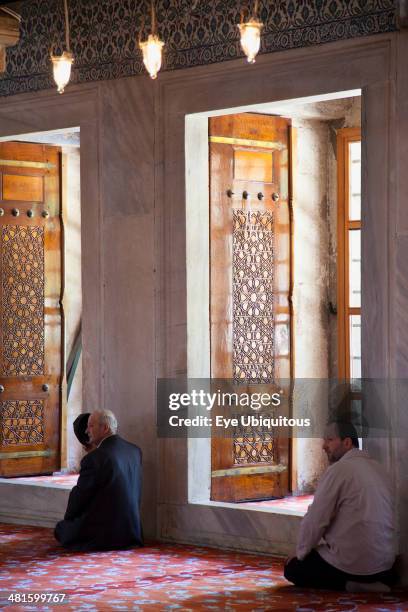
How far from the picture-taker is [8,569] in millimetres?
6590

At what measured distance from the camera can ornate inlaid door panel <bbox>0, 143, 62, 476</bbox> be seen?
884cm

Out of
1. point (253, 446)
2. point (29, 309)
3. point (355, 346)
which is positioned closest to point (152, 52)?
point (253, 446)

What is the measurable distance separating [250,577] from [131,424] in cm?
165

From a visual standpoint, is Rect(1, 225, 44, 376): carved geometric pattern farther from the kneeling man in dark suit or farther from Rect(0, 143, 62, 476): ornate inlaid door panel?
the kneeling man in dark suit

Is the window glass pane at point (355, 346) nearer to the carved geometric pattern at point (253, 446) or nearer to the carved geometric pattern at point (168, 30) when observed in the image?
the carved geometric pattern at point (253, 446)

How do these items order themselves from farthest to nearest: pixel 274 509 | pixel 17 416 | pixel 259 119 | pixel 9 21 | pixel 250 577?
pixel 17 416, pixel 259 119, pixel 274 509, pixel 250 577, pixel 9 21

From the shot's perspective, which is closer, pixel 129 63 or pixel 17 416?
pixel 129 63

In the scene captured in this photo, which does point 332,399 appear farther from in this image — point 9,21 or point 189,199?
point 9,21

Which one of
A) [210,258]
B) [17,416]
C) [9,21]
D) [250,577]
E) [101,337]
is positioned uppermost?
[9,21]

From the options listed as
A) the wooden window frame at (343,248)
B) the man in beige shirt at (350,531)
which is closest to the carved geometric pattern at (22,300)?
the wooden window frame at (343,248)

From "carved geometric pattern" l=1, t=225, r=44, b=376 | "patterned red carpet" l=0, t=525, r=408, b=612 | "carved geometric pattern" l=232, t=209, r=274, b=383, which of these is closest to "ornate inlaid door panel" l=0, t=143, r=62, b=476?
"carved geometric pattern" l=1, t=225, r=44, b=376

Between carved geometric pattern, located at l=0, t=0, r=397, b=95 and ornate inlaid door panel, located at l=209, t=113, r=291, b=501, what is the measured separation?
0.65m

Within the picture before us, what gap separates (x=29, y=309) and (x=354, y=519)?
149 inches

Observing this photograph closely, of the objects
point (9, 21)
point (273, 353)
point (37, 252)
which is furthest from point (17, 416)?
point (9, 21)
